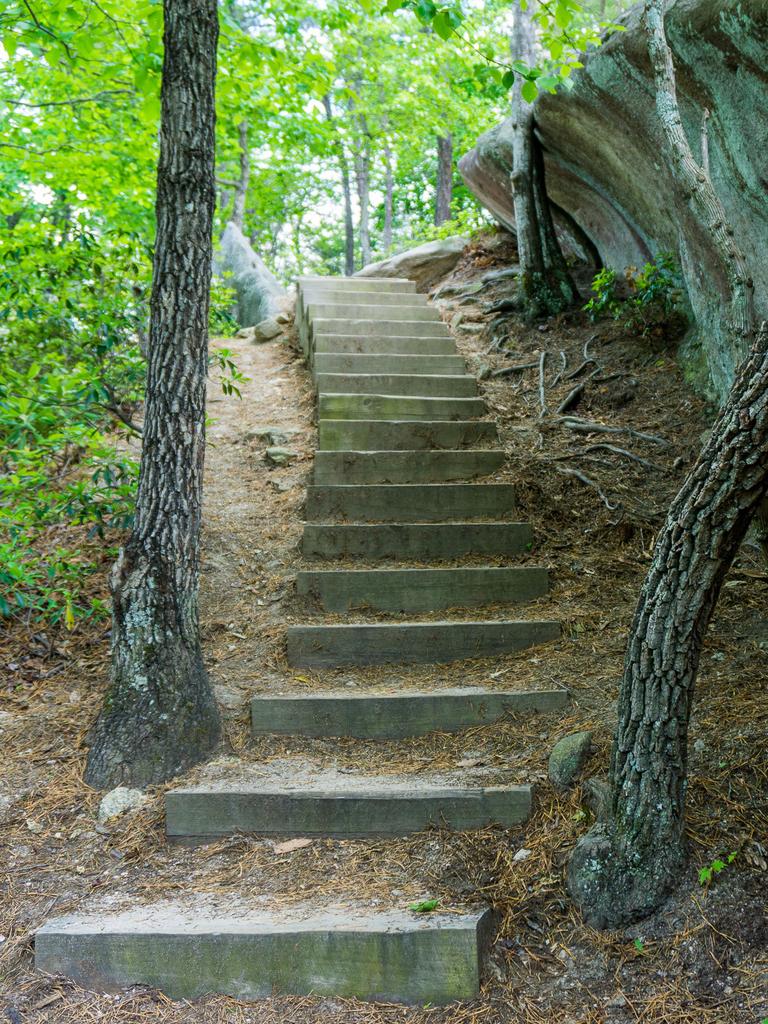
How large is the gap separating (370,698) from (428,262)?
8.59 metres

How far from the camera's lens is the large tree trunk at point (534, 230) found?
8.41 m

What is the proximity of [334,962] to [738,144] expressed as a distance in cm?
516

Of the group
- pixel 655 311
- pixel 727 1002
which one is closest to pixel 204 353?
pixel 727 1002

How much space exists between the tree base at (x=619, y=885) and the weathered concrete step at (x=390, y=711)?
1.18 metres

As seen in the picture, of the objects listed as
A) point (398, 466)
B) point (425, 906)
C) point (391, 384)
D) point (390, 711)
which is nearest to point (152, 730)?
point (390, 711)

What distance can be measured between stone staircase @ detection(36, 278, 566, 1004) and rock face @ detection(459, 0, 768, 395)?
1.96 meters

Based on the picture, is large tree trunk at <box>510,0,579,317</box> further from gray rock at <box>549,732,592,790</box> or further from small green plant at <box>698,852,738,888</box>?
small green plant at <box>698,852,738,888</box>

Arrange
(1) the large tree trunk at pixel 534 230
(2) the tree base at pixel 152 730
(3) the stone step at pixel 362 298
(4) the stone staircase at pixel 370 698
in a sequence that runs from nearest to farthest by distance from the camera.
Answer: (4) the stone staircase at pixel 370 698, (2) the tree base at pixel 152 730, (1) the large tree trunk at pixel 534 230, (3) the stone step at pixel 362 298

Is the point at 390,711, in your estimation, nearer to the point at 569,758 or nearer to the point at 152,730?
the point at 569,758

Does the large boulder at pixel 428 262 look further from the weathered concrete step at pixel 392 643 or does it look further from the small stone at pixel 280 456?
the weathered concrete step at pixel 392 643

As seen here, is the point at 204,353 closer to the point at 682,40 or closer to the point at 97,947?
the point at 97,947

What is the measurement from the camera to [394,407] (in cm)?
666

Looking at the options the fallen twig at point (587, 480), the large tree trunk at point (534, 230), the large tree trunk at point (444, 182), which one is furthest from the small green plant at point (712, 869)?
the large tree trunk at point (444, 182)

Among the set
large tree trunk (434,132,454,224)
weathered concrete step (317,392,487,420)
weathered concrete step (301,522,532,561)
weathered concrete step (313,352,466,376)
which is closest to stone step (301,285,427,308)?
weathered concrete step (313,352,466,376)
